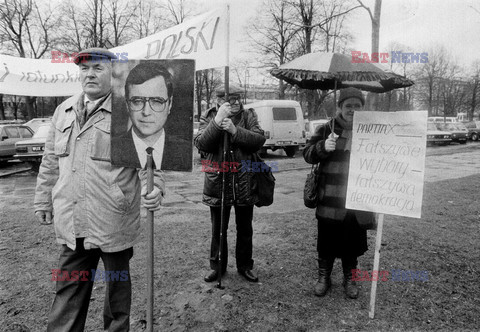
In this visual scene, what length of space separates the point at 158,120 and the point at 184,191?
639 centimetres

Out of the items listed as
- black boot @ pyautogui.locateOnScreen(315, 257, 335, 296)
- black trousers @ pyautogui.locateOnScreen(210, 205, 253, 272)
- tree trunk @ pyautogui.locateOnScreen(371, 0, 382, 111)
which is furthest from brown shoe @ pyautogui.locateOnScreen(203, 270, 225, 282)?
tree trunk @ pyautogui.locateOnScreen(371, 0, 382, 111)

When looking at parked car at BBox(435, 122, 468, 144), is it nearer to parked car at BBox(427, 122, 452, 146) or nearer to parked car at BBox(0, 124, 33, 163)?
parked car at BBox(427, 122, 452, 146)

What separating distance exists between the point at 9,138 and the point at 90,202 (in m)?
14.4

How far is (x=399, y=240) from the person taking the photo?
484 centimetres

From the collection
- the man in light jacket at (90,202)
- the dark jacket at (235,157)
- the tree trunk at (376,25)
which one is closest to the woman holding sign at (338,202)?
the dark jacket at (235,157)

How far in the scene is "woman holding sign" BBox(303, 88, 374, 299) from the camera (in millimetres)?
3232

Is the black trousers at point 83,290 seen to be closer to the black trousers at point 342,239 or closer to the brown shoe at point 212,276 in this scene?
the brown shoe at point 212,276

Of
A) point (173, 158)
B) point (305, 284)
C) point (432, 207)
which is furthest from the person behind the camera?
point (432, 207)

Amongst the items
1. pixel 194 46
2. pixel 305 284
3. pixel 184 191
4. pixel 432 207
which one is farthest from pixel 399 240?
pixel 184 191

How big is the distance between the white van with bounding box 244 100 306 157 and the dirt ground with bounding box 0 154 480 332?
452 inches

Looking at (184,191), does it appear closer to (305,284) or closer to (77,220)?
(305,284)

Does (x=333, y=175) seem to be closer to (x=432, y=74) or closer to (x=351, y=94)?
A: (x=351, y=94)

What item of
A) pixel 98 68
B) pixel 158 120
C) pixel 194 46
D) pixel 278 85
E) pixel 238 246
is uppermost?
pixel 278 85

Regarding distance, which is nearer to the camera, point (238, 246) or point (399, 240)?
point (238, 246)
